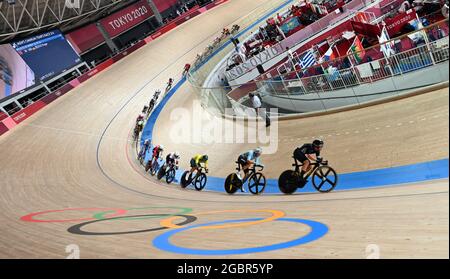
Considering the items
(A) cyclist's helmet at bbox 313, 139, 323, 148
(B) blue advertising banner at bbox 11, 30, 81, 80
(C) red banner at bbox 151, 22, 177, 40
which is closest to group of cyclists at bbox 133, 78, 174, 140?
(B) blue advertising banner at bbox 11, 30, 81, 80

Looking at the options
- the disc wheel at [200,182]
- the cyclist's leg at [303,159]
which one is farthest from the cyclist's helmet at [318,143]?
the disc wheel at [200,182]

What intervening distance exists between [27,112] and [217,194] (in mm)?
13441

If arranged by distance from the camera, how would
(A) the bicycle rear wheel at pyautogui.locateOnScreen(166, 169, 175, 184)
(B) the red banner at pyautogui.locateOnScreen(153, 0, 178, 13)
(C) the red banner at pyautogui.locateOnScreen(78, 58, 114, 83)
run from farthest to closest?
(B) the red banner at pyautogui.locateOnScreen(153, 0, 178, 13) → (C) the red banner at pyautogui.locateOnScreen(78, 58, 114, 83) → (A) the bicycle rear wheel at pyautogui.locateOnScreen(166, 169, 175, 184)

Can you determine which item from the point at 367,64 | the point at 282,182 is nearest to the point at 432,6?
the point at 367,64

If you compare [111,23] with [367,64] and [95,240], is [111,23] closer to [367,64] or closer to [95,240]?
[367,64]

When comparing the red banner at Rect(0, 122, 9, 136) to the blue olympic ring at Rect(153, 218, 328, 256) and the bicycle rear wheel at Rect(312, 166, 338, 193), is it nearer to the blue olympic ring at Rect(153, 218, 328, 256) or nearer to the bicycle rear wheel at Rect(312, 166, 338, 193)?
the bicycle rear wheel at Rect(312, 166, 338, 193)

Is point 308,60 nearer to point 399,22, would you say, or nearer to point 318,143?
point 399,22

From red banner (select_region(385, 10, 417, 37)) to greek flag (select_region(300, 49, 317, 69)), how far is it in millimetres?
2242

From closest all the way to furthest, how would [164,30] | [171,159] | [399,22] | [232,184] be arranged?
[232,184] < [171,159] < [399,22] < [164,30]

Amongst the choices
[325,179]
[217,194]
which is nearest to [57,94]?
[217,194]

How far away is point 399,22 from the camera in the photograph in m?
10.2

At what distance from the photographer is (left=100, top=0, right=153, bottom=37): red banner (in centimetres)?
2611

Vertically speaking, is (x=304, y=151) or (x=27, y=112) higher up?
(x=27, y=112)

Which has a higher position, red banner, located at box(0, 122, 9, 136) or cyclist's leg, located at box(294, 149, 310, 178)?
red banner, located at box(0, 122, 9, 136)
